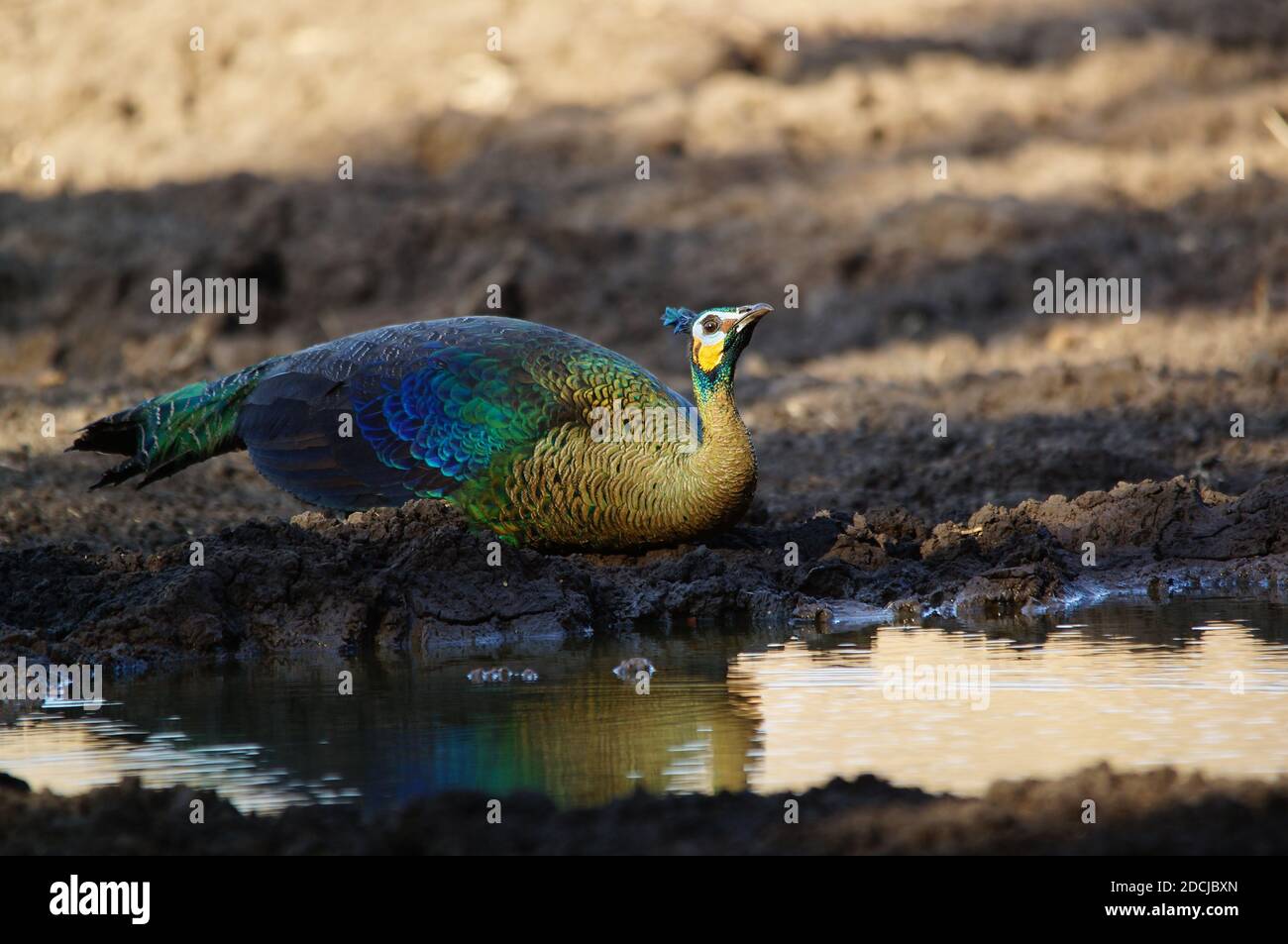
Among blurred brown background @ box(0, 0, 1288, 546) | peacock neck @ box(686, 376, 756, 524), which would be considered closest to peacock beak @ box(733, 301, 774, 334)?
peacock neck @ box(686, 376, 756, 524)

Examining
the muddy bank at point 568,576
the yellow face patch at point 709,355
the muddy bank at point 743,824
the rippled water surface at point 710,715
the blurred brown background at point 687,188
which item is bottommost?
the muddy bank at point 743,824

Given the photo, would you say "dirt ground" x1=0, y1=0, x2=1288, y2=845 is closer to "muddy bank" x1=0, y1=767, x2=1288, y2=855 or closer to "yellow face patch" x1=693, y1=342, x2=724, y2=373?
"yellow face patch" x1=693, y1=342, x2=724, y2=373

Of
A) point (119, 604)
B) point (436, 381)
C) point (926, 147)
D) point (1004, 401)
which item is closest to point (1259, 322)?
point (1004, 401)

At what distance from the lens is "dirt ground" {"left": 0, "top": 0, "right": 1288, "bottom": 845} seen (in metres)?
10.6

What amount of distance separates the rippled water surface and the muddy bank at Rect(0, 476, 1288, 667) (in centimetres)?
33

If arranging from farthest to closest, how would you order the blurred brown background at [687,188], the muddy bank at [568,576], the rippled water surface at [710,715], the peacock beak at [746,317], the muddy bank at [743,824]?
the blurred brown background at [687,188] < the peacock beak at [746,317] < the muddy bank at [568,576] < the rippled water surface at [710,715] < the muddy bank at [743,824]

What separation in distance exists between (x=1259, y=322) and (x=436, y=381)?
29.1 feet

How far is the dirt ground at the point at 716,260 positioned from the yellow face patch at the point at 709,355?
0.99 meters

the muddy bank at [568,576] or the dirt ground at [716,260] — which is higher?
the dirt ground at [716,260]

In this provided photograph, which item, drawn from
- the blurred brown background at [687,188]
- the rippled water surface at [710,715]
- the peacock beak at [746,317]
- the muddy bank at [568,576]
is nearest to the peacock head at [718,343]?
the peacock beak at [746,317]

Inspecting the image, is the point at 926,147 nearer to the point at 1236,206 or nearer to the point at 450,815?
the point at 1236,206

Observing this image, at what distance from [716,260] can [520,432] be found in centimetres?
1024

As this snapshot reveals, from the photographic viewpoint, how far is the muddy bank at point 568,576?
973cm

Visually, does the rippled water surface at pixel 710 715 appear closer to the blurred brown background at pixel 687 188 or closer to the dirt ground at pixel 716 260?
the dirt ground at pixel 716 260
